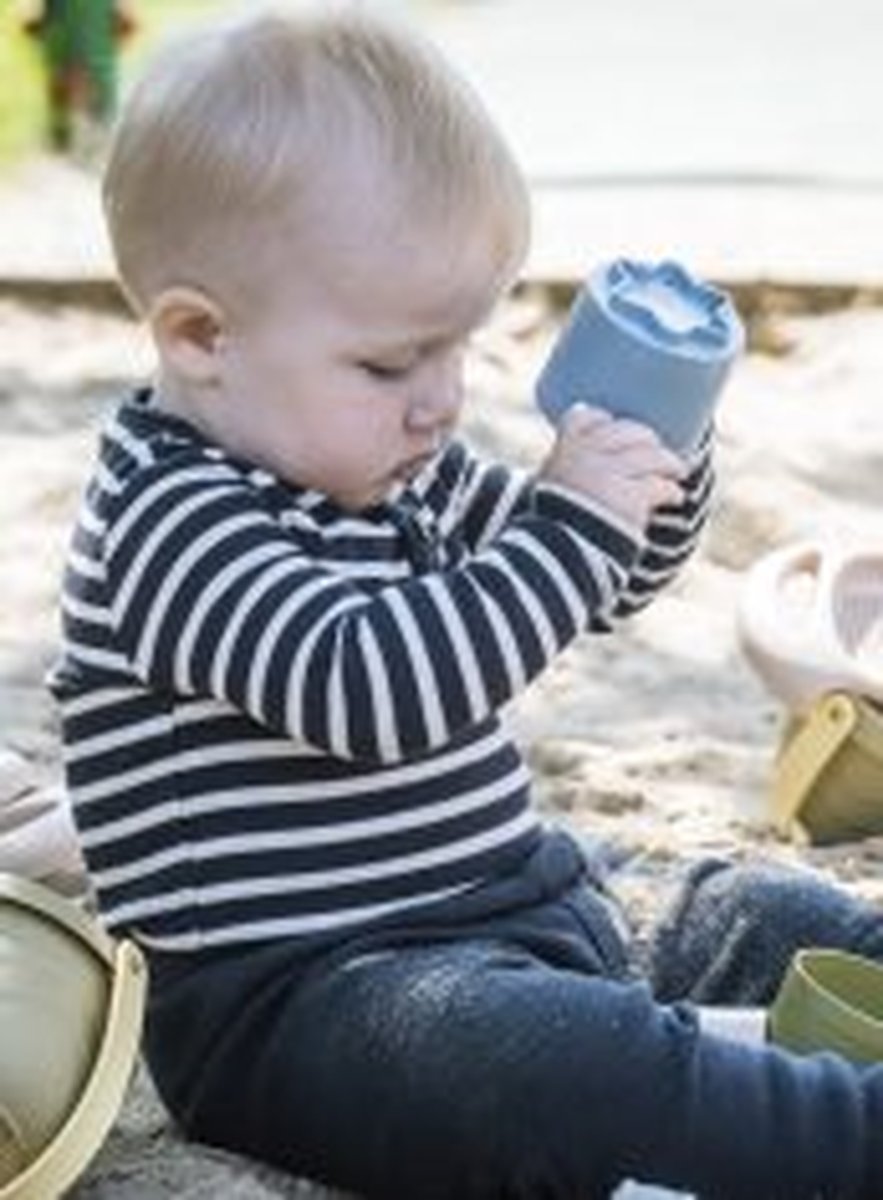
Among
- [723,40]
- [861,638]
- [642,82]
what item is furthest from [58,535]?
[723,40]

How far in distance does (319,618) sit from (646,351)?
241 millimetres

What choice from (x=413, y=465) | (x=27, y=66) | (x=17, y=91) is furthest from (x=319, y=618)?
(x=27, y=66)

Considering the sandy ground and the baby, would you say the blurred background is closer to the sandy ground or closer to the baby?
the sandy ground

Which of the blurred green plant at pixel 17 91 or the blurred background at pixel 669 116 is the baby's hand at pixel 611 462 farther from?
the blurred green plant at pixel 17 91

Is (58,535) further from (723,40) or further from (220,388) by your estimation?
(723,40)

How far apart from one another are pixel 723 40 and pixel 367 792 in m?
5.45

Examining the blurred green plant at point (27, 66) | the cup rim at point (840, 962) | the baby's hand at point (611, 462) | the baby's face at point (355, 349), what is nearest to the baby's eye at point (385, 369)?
the baby's face at point (355, 349)

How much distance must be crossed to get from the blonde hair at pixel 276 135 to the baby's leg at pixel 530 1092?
407 mm

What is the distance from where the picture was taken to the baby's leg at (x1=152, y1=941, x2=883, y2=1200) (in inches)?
68.6

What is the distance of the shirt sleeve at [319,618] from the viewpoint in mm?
1761

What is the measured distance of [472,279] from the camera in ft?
5.95

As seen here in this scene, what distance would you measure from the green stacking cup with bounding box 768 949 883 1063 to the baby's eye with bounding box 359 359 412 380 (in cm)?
42

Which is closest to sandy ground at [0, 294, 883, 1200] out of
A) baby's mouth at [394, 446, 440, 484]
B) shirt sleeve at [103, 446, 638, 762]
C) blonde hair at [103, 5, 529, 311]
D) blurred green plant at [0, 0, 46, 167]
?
shirt sleeve at [103, 446, 638, 762]

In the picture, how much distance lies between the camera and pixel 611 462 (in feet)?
6.00
